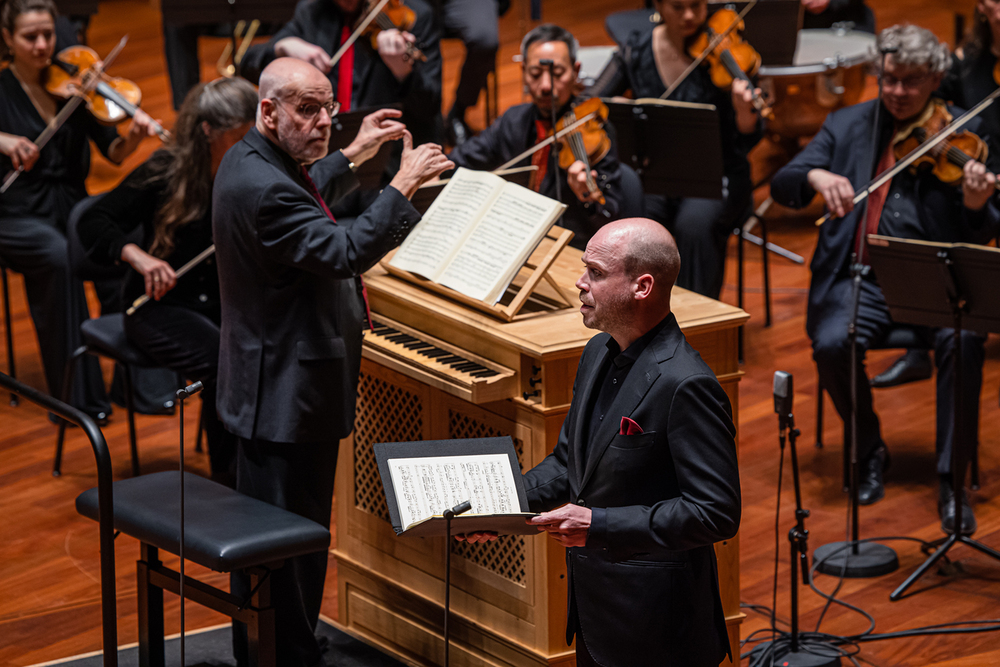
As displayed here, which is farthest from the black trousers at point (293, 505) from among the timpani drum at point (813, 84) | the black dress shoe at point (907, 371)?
the timpani drum at point (813, 84)

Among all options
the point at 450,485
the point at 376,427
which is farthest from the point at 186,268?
the point at 450,485

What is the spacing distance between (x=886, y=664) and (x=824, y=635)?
0.55 feet

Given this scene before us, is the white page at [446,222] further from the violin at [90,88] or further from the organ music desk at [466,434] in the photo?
the violin at [90,88]

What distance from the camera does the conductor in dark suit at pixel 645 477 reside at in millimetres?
2230

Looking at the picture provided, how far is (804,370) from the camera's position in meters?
5.21

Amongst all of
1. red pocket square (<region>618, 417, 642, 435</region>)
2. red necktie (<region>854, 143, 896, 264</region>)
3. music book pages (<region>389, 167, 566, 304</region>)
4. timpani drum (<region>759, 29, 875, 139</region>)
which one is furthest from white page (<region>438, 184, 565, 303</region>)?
timpani drum (<region>759, 29, 875, 139</region>)

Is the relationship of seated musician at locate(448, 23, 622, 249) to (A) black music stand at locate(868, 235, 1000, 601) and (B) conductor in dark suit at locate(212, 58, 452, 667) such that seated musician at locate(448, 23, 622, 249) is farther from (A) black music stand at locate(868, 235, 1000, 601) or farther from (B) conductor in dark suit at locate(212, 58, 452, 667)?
(B) conductor in dark suit at locate(212, 58, 452, 667)

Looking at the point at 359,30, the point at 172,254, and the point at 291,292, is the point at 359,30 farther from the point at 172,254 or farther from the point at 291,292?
the point at 291,292

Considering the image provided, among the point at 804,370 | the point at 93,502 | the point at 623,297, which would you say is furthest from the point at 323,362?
the point at 804,370

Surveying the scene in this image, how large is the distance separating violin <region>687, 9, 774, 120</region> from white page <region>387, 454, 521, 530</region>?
2.85 m

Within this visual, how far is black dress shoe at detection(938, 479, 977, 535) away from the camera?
154 inches

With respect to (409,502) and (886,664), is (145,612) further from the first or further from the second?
(886,664)

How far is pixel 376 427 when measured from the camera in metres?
3.47

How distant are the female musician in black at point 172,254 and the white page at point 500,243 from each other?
44.6 inches
